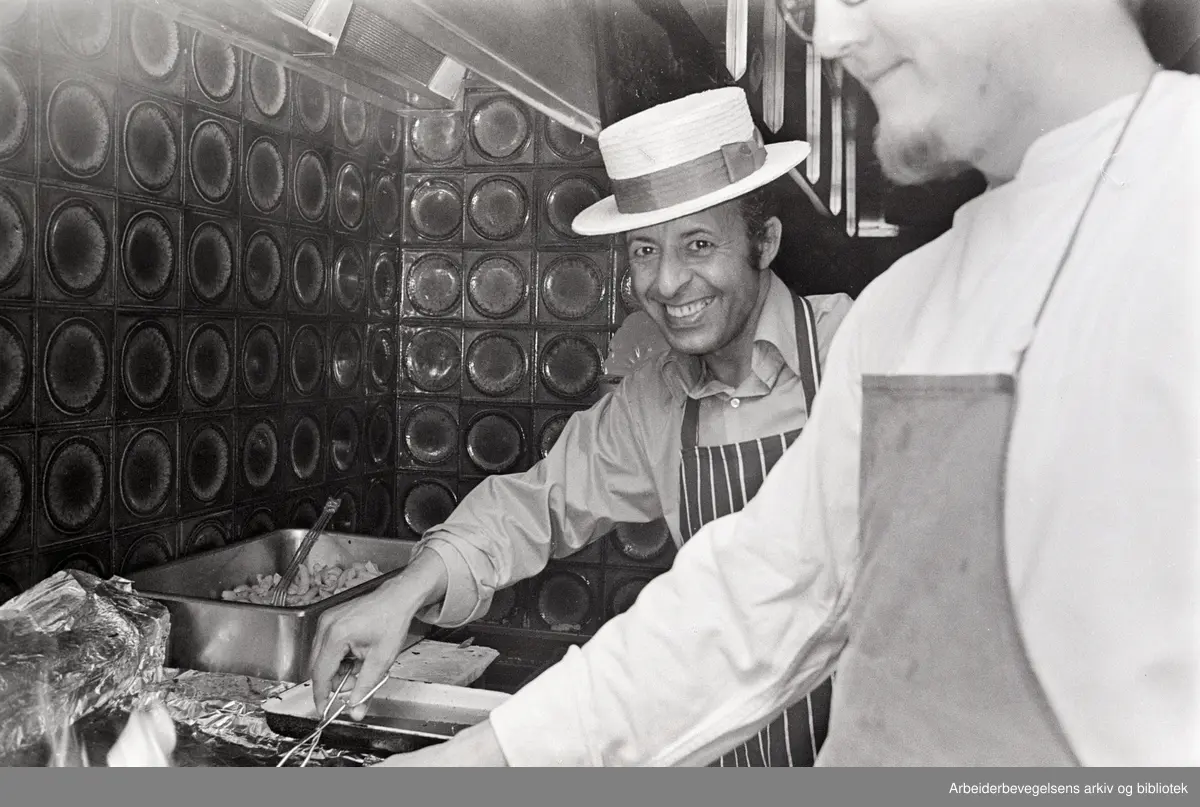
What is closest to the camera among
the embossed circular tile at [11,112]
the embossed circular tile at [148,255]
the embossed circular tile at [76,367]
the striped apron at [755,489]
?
the striped apron at [755,489]

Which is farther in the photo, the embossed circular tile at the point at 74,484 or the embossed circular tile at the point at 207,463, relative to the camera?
the embossed circular tile at the point at 207,463

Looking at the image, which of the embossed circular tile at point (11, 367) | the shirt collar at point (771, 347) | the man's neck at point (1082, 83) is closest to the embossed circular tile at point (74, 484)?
the embossed circular tile at point (11, 367)

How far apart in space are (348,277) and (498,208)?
41 cm

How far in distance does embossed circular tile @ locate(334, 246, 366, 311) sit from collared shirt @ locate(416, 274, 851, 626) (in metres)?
0.69

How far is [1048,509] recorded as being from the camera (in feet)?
2.85

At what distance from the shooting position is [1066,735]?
88cm

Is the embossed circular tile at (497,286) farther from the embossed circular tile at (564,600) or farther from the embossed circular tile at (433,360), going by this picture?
the embossed circular tile at (564,600)

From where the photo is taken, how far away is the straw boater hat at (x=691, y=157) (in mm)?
1159

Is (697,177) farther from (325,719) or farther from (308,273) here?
(308,273)

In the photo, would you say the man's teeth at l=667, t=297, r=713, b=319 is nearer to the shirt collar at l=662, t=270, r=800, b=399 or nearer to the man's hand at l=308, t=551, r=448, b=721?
the shirt collar at l=662, t=270, r=800, b=399

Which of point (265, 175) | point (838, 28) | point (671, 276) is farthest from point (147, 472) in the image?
point (838, 28)
